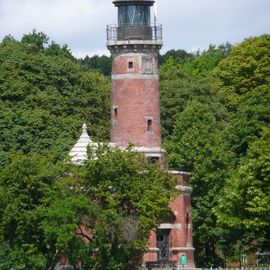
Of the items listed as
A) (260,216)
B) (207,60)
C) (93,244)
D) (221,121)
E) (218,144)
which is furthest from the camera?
(207,60)

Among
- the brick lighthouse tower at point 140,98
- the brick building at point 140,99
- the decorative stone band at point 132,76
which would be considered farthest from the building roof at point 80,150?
the decorative stone band at point 132,76

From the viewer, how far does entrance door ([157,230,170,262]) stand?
286 feet

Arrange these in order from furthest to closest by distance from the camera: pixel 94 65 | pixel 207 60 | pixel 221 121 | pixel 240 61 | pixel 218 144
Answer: pixel 94 65 < pixel 207 60 < pixel 240 61 < pixel 221 121 < pixel 218 144

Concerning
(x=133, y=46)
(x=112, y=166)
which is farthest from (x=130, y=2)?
(x=112, y=166)

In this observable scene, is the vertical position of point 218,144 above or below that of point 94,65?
below

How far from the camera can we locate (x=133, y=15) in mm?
87750

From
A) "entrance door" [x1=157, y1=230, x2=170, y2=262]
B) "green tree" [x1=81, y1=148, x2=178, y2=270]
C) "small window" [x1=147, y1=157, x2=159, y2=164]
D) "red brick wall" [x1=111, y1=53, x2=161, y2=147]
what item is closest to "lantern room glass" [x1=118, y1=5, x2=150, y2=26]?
"red brick wall" [x1=111, y1=53, x2=161, y2=147]

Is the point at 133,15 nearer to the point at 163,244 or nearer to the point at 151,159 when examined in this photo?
the point at 151,159

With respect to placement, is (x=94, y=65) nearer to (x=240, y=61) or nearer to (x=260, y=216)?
(x=240, y=61)

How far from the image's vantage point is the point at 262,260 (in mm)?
89500

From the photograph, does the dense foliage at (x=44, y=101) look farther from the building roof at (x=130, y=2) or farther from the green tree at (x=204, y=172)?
the building roof at (x=130, y=2)

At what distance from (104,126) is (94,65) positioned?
88760mm

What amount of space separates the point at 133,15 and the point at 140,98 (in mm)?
4491

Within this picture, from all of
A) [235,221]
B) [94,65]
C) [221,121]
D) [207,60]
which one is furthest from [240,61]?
[94,65]
